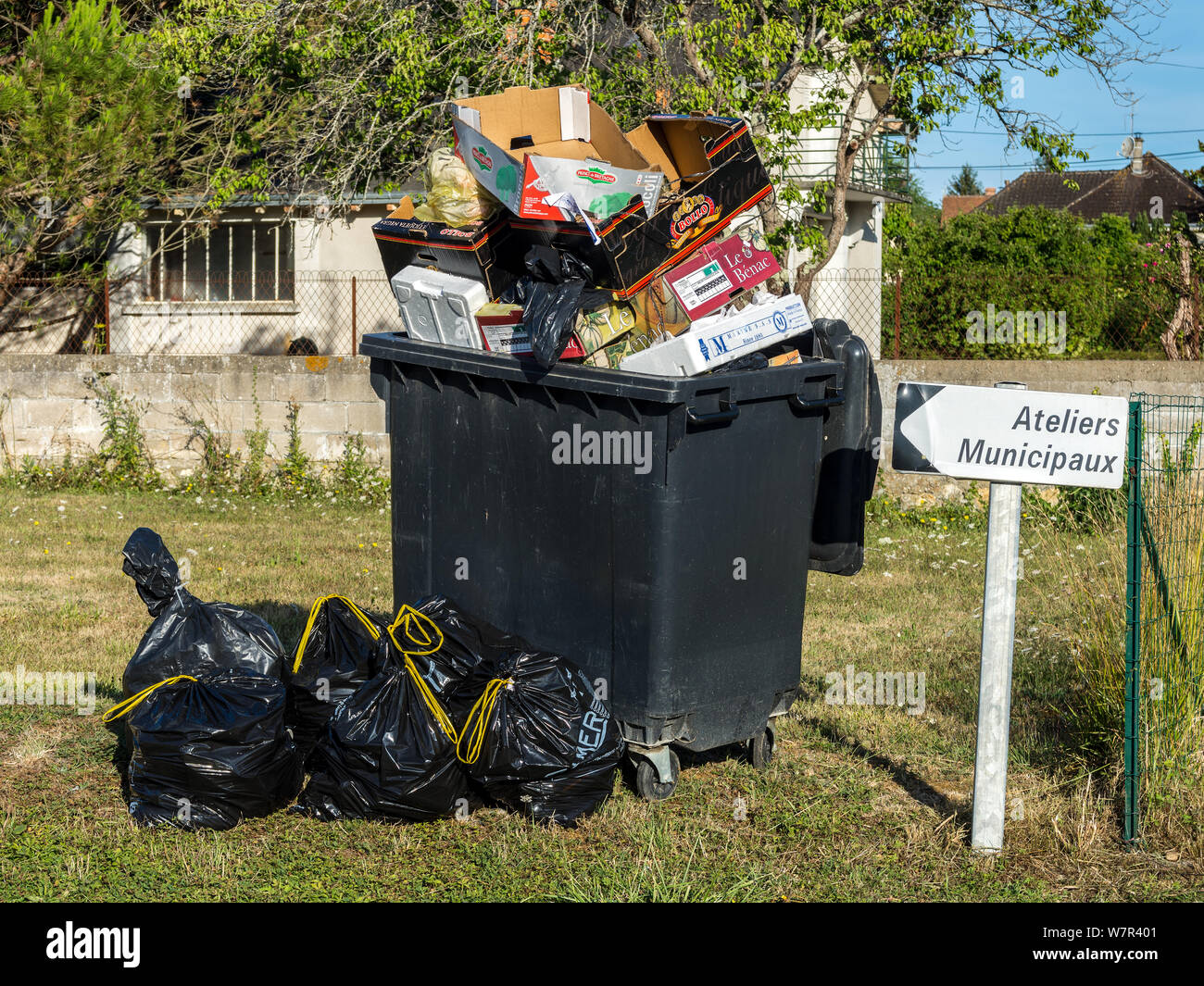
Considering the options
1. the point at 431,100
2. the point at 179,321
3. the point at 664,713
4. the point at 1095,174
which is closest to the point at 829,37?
the point at 431,100

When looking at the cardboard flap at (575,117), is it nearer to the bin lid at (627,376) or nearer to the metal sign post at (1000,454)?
the bin lid at (627,376)

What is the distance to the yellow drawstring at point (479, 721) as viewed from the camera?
3.85 m

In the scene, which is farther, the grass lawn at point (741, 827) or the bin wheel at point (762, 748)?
the bin wheel at point (762, 748)

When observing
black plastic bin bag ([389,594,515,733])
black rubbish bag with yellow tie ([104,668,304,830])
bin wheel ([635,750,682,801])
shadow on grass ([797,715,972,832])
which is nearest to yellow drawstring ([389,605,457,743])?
black plastic bin bag ([389,594,515,733])

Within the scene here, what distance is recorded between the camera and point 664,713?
13.1 feet

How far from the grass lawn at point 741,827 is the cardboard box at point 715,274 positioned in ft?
5.29

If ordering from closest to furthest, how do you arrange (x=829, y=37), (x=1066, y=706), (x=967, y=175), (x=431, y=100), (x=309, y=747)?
(x=309, y=747) → (x=1066, y=706) → (x=829, y=37) → (x=431, y=100) → (x=967, y=175)

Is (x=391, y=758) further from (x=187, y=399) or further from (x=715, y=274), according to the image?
(x=187, y=399)

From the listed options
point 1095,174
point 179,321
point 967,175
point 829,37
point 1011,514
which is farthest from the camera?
point 967,175

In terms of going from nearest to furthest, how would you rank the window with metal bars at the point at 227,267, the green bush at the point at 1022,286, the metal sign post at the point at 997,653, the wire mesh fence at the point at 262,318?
the metal sign post at the point at 997,653, the wire mesh fence at the point at 262,318, the green bush at the point at 1022,286, the window with metal bars at the point at 227,267

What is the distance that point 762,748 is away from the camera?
445 centimetres

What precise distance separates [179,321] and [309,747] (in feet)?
35.4

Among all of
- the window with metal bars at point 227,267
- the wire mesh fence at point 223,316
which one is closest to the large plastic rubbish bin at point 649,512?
the wire mesh fence at point 223,316
